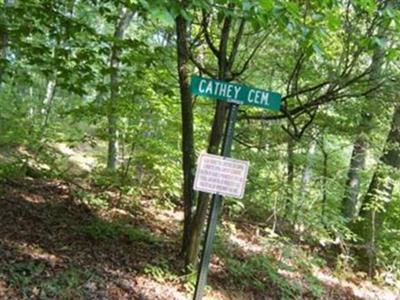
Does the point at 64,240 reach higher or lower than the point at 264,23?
lower

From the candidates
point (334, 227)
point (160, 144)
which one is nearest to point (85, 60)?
point (160, 144)

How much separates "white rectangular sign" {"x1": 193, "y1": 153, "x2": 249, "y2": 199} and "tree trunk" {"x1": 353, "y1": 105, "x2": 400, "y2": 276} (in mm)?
4908

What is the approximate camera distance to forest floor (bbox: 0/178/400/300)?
4.93 m

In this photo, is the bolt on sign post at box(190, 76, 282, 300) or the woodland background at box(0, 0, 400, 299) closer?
the bolt on sign post at box(190, 76, 282, 300)

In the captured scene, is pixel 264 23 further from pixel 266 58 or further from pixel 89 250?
pixel 266 58

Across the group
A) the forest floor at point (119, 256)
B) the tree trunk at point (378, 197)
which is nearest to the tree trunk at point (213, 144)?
the forest floor at point (119, 256)

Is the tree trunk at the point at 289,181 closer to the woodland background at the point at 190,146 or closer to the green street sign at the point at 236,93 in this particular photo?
the woodland background at the point at 190,146

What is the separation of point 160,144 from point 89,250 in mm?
2440

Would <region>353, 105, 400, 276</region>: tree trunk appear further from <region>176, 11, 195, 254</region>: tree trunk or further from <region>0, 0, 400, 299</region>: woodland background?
<region>176, 11, 195, 254</region>: tree trunk

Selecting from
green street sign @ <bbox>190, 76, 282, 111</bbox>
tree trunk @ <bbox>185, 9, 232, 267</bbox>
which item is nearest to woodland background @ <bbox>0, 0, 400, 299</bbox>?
tree trunk @ <bbox>185, 9, 232, 267</bbox>

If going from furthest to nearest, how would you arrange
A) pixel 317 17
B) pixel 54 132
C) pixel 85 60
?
pixel 54 132, pixel 85 60, pixel 317 17

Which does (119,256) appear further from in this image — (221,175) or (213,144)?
(221,175)

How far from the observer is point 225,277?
20.7 feet

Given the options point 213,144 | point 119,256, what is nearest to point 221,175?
point 213,144
